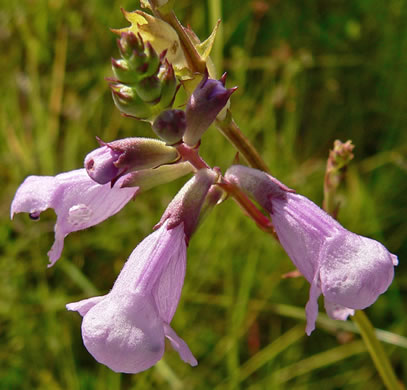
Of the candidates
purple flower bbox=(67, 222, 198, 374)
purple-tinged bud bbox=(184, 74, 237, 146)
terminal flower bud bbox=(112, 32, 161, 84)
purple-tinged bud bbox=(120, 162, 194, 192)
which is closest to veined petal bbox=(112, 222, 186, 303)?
purple flower bbox=(67, 222, 198, 374)

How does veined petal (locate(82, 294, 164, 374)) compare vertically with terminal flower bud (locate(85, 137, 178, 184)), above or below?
below

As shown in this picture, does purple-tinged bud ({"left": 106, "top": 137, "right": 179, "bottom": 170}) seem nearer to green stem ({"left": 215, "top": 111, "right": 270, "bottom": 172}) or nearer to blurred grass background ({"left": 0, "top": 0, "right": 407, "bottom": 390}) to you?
green stem ({"left": 215, "top": 111, "right": 270, "bottom": 172})

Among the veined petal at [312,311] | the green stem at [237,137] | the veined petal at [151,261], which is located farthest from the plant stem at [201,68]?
the veined petal at [312,311]

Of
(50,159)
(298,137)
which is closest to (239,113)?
(298,137)

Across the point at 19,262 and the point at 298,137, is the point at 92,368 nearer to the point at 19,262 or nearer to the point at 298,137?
the point at 19,262

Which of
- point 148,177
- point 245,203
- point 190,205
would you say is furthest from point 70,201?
point 245,203

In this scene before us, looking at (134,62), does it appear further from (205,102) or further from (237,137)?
(237,137)

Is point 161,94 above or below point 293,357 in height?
above
